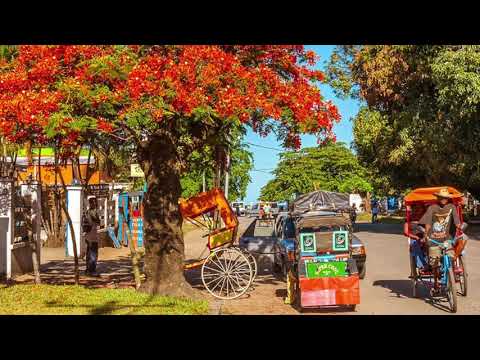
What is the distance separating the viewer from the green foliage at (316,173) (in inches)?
2307

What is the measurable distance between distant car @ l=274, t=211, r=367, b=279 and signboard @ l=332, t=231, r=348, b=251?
1.88 m

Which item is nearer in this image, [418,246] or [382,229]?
[418,246]

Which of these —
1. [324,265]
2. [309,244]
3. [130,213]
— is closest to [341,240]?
[309,244]

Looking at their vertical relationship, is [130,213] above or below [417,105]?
below

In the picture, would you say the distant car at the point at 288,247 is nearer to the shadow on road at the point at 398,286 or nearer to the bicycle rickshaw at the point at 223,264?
the shadow on road at the point at 398,286

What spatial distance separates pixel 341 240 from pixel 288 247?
129 inches

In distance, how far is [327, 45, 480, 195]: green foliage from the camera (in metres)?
25.2

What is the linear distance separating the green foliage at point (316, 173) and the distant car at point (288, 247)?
1424 inches

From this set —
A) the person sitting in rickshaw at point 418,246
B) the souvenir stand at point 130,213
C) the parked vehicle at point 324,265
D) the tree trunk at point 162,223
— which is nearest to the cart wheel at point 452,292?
the person sitting in rickshaw at point 418,246

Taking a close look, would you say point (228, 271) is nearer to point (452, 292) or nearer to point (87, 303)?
point (87, 303)

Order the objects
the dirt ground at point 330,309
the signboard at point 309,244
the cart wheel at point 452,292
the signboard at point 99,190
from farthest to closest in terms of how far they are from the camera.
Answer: the signboard at point 99,190 → the signboard at point 309,244 → the dirt ground at point 330,309 → the cart wheel at point 452,292

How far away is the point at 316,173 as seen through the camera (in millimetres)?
60812
